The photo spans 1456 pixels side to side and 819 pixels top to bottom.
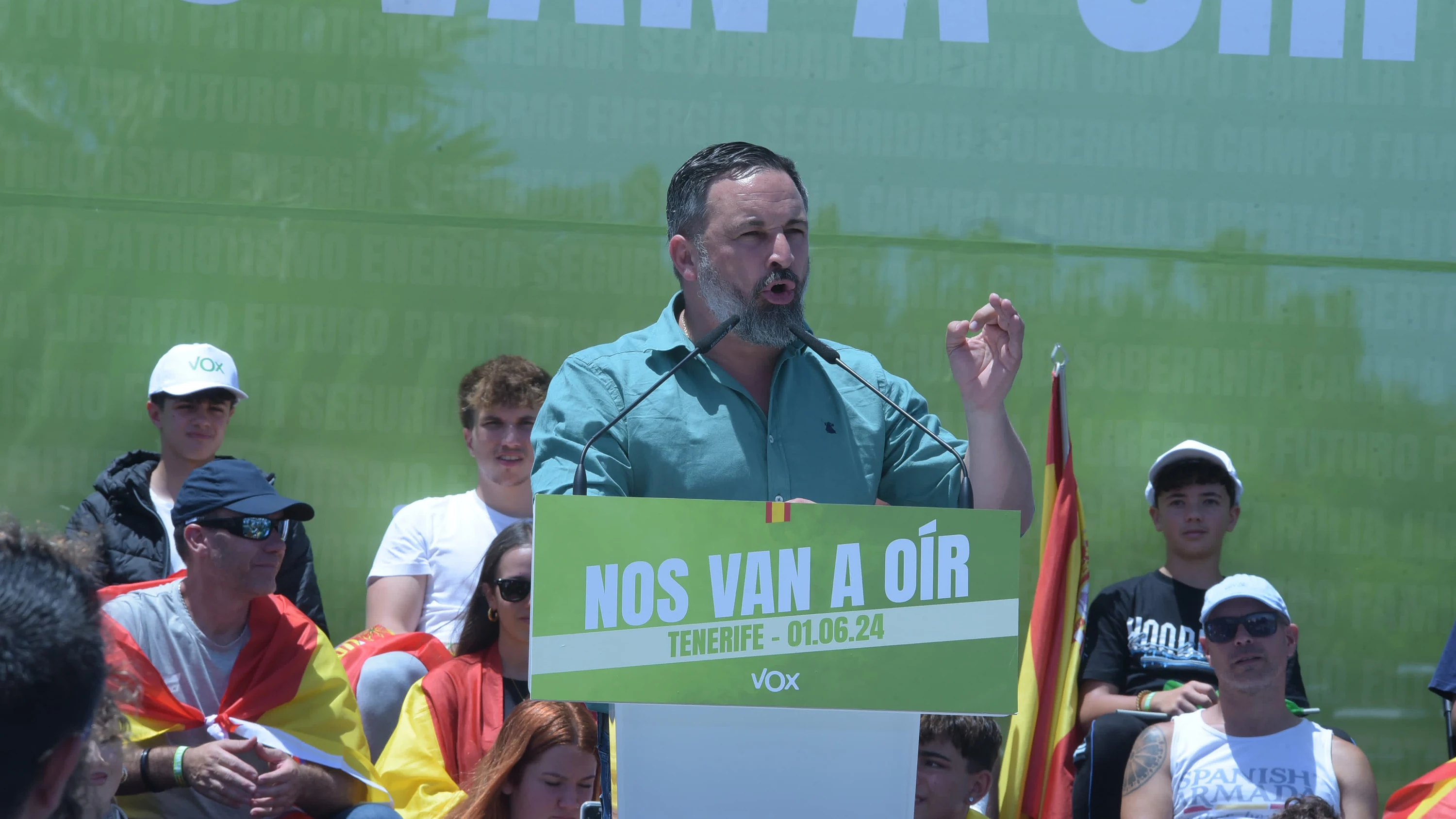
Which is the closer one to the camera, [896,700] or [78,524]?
[896,700]

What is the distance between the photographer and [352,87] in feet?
14.1

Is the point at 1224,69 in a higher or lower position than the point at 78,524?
higher

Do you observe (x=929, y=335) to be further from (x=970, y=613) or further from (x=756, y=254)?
(x=970, y=613)

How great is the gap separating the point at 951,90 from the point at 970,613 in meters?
2.91

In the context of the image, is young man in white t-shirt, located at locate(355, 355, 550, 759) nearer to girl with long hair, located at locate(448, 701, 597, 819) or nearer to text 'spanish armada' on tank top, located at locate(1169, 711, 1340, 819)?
girl with long hair, located at locate(448, 701, 597, 819)

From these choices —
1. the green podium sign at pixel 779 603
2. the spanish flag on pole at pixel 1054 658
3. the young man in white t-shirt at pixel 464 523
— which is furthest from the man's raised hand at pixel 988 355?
the young man in white t-shirt at pixel 464 523

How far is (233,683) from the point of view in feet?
10.5

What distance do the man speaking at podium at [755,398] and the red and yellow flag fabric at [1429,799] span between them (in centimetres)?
145

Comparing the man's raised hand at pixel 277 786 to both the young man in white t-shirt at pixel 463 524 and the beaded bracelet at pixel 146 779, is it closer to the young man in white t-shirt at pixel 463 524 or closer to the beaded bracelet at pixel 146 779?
the beaded bracelet at pixel 146 779

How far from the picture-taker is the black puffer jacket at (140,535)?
3.85m

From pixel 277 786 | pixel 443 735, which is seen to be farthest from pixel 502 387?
pixel 277 786

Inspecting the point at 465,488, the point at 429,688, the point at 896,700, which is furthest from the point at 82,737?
the point at 465,488

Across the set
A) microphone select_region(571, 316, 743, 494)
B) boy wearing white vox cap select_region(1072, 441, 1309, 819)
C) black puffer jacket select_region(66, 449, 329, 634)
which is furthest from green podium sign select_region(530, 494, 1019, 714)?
black puffer jacket select_region(66, 449, 329, 634)

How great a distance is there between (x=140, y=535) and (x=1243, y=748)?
9.44ft
